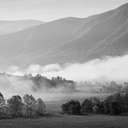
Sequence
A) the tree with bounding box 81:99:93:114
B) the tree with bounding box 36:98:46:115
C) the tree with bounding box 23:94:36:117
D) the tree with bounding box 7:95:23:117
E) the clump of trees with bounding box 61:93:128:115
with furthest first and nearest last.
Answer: the tree with bounding box 81:99:93:114 < the clump of trees with bounding box 61:93:128:115 < the tree with bounding box 36:98:46:115 < the tree with bounding box 23:94:36:117 < the tree with bounding box 7:95:23:117

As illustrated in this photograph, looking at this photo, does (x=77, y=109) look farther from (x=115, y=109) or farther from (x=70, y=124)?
(x=70, y=124)

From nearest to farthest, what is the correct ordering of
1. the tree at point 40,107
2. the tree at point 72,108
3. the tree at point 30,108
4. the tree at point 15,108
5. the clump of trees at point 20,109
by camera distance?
the clump of trees at point 20,109 → the tree at point 15,108 → the tree at point 30,108 → the tree at point 40,107 → the tree at point 72,108

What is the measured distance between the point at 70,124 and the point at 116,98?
212 ft

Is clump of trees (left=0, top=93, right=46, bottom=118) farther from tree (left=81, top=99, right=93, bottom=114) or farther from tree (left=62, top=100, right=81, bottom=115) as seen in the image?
tree (left=81, top=99, right=93, bottom=114)

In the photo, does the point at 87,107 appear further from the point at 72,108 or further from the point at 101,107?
the point at 72,108

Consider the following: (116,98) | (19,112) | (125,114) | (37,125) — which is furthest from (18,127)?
(116,98)

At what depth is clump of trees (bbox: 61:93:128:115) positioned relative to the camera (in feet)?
602

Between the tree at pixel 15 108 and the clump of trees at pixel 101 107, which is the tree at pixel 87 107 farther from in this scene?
the tree at pixel 15 108

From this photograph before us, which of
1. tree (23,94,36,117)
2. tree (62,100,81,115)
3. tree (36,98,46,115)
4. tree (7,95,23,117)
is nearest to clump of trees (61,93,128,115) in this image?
tree (62,100,81,115)

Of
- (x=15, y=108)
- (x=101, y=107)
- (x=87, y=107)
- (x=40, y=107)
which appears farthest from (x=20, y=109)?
(x=101, y=107)

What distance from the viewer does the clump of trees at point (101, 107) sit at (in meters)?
184

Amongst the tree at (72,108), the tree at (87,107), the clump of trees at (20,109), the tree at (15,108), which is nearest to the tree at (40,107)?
the clump of trees at (20,109)

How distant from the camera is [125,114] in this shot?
6983 inches

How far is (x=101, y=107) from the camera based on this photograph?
19000 centimetres
